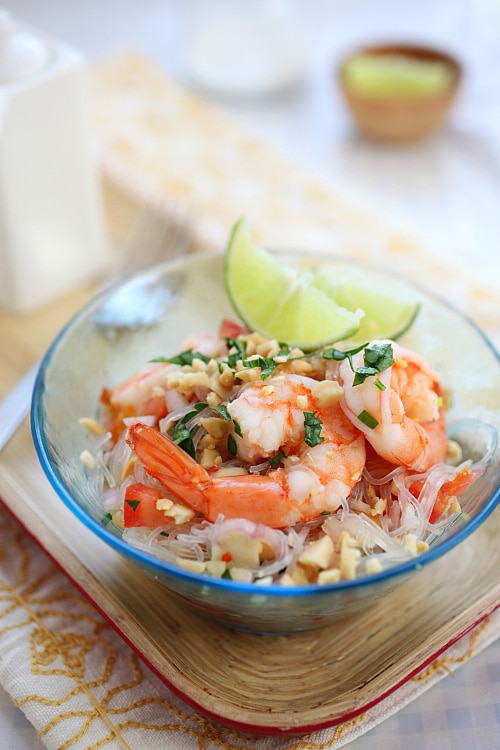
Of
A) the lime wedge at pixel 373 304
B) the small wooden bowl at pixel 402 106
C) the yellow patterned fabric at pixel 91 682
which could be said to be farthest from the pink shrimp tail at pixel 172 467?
the small wooden bowl at pixel 402 106

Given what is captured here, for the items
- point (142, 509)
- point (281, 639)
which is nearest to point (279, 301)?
point (142, 509)

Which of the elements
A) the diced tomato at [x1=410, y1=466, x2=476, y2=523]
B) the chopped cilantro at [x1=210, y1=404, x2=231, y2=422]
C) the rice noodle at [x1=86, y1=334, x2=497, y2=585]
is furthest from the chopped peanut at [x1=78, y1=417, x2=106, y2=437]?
the diced tomato at [x1=410, y1=466, x2=476, y2=523]

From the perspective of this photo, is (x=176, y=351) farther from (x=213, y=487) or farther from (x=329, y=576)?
(x=329, y=576)

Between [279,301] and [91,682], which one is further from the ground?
[279,301]

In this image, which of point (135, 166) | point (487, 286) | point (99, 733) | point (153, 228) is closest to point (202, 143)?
point (135, 166)

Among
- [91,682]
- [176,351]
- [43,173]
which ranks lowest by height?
[91,682]

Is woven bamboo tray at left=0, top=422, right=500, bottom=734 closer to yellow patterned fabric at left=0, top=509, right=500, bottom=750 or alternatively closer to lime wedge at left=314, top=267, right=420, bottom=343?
yellow patterned fabric at left=0, top=509, right=500, bottom=750

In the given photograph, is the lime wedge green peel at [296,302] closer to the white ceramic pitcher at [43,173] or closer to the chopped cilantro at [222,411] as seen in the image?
the chopped cilantro at [222,411]
